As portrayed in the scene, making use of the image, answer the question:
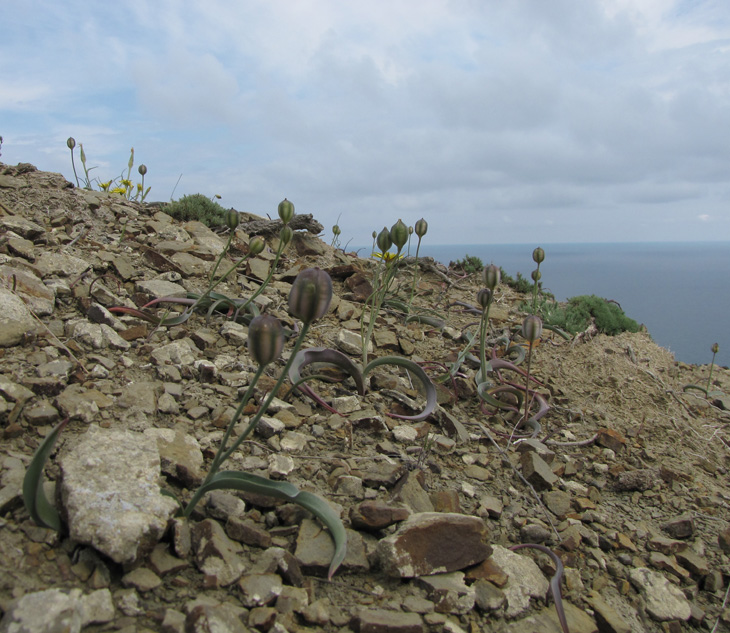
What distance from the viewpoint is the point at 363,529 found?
5.37 feet

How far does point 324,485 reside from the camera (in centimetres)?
183

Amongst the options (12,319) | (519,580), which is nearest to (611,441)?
(519,580)

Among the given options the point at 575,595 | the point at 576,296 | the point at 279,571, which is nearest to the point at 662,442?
the point at 575,595

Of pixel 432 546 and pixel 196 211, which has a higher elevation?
Result: pixel 196 211

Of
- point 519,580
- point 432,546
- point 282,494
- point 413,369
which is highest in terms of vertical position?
point 413,369

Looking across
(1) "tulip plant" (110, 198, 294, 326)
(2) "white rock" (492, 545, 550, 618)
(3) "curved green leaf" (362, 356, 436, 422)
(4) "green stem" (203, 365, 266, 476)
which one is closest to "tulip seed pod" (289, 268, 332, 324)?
(4) "green stem" (203, 365, 266, 476)

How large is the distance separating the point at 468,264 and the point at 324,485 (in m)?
4.25

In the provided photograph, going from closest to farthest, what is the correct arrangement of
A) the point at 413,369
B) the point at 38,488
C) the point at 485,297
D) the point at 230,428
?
the point at 38,488 → the point at 230,428 → the point at 413,369 → the point at 485,297

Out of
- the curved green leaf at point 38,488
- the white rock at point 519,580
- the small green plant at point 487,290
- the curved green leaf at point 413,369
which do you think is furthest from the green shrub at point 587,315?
the curved green leaf at point 38,488

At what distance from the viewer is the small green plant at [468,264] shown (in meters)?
5.65

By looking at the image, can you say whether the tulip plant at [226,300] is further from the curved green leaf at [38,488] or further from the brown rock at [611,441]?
the brown rock at [611,441]

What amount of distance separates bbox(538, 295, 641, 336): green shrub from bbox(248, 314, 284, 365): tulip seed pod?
3371 millimetres

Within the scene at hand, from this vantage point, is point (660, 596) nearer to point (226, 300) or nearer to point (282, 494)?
point (282, 494)

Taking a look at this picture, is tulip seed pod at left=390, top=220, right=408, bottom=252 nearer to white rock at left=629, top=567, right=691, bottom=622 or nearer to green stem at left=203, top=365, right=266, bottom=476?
green stem at left=203, top=365, right=266, bottom=476
